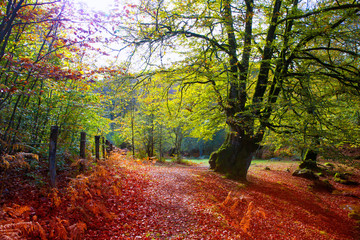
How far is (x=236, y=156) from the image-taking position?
Answer: 9.41 m

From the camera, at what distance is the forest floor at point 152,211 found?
377 centimetres

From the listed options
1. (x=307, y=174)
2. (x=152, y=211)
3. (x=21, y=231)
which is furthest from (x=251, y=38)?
(x=307, y=174)

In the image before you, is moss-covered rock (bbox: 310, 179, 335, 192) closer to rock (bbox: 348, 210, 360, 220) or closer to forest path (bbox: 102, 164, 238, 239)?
rock (bbox: 348, 210, 360, 220)

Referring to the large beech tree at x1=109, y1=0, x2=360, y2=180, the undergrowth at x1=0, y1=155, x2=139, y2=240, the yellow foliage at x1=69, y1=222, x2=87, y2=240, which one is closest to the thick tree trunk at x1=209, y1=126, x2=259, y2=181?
the large beech tree at x1=109, y1=0, x2=360, y2=180

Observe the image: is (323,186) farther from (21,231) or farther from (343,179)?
(21,231)

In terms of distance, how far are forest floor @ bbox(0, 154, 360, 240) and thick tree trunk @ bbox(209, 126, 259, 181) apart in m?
1.43

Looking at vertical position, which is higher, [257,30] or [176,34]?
[257,30]

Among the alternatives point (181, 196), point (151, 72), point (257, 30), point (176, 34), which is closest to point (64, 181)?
point (181, 196)

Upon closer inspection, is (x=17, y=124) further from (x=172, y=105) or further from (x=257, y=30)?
(x=257, y=30)

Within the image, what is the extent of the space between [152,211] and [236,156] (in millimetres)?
5647

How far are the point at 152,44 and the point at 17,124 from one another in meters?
4.39

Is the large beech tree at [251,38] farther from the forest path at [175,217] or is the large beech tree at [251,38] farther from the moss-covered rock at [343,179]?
the moss-covered rock at [343,179]

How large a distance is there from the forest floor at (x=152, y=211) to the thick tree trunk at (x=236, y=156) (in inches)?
56.5

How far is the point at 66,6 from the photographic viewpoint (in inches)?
179
